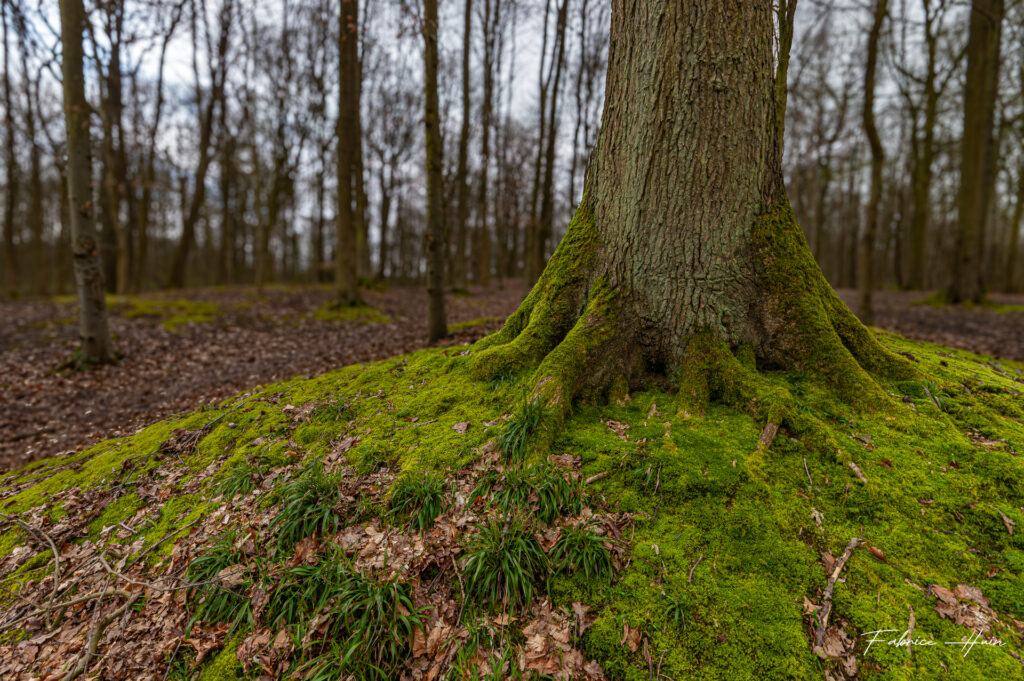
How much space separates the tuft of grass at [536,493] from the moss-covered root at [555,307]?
113cm

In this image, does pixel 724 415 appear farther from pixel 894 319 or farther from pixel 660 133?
pixel 894 319

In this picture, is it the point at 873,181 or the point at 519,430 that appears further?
the point at 873,181

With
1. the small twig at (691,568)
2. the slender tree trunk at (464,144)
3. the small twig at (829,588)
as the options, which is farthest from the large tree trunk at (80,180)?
the small twig at (829,588)

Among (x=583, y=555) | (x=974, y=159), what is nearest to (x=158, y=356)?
(x=583, y=555)

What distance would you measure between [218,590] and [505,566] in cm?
178

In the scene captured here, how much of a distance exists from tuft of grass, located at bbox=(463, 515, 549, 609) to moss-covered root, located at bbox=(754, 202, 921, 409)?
2539mm

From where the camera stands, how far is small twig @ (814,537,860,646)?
217 cm

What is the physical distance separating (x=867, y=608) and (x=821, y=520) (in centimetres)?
51

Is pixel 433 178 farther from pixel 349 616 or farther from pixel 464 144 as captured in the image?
pixel 464 144

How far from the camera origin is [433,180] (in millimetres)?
7199

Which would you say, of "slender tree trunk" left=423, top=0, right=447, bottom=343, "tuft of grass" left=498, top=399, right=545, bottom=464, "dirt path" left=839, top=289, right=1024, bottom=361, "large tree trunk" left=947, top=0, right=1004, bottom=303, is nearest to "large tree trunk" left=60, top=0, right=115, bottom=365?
"slender tree trunk" left=423, top=0, right=447, bottom=343

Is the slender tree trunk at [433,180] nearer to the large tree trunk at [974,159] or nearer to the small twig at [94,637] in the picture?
the small twig at [94,637]

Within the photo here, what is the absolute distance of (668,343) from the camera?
371 cm

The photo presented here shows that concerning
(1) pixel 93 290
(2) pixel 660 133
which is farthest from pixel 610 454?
(1) pixel 93 290
